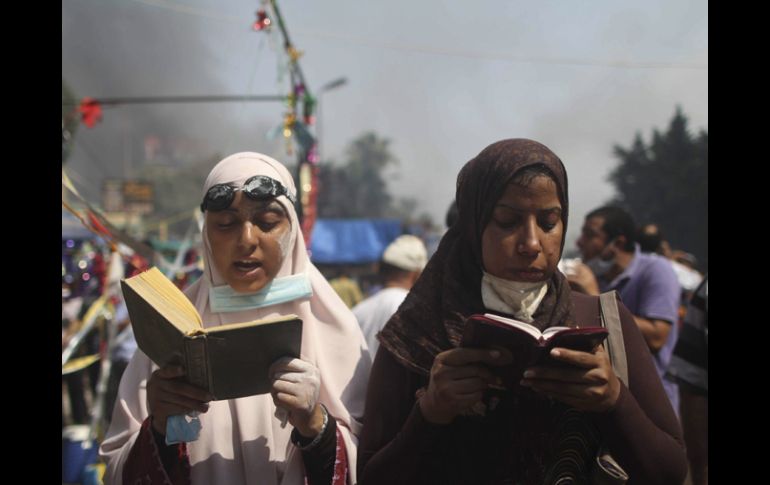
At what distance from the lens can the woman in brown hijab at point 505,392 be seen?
1.67 meters

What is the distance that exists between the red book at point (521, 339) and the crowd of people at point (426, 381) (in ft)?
0.07

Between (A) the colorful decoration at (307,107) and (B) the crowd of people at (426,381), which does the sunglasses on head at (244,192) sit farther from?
(A) the colorful decoration at (307,107)

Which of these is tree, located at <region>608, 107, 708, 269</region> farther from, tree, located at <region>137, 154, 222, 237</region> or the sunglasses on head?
tree, located at <region>137, 154, 222, 237</region>

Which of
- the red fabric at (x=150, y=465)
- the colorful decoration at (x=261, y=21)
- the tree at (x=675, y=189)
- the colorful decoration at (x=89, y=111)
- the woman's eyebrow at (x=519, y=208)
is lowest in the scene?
the red fabric at (x=150, y=465)

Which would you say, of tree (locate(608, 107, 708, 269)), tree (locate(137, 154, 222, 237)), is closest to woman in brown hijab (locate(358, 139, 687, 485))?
tree (locate(608, 107, 708, 269))

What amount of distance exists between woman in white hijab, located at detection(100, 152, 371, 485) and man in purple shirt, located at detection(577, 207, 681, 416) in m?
2.16

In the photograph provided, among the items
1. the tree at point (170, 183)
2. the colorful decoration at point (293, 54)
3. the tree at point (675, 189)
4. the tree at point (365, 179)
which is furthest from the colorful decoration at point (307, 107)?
the tree at point (170, 183)

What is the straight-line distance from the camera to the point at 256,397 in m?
2.10

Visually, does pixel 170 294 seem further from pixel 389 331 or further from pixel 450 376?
pixel 450 376

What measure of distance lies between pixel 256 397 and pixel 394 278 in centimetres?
254

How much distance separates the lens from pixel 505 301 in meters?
1.75

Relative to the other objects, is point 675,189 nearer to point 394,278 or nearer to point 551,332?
point 394,278

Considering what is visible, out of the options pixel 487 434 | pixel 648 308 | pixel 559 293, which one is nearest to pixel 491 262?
pixel 559 293

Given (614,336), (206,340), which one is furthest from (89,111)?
(614,336)
